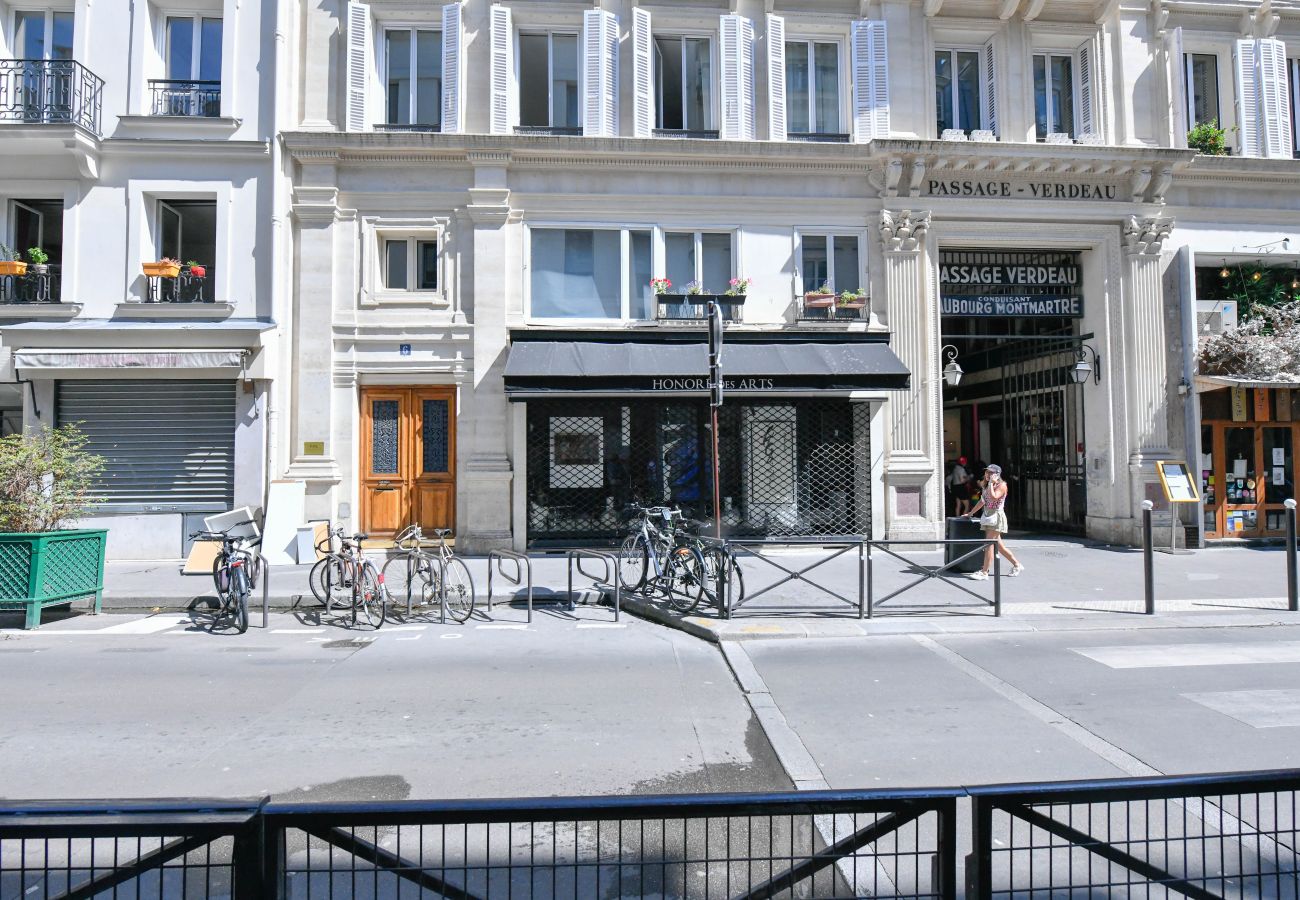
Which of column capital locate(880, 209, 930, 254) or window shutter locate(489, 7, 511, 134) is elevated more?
window shutter locate(489, 7, 511, 134)

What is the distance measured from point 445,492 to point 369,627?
Answer: 4962mm

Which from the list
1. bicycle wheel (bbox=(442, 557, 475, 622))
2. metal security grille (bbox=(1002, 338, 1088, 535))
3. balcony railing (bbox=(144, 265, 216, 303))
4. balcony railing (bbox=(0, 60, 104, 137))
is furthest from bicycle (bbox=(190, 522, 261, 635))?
metal security grille (bbox=(1002, 338, 1088, 535))

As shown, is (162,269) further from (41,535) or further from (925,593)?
(925,593)

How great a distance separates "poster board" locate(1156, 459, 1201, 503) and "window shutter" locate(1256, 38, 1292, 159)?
646cm

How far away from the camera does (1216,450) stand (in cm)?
1444

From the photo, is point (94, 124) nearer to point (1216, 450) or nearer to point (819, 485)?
point (819, 485)

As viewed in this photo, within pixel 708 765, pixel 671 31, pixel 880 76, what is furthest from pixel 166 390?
pixel 880 76

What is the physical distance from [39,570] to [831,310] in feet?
39.3

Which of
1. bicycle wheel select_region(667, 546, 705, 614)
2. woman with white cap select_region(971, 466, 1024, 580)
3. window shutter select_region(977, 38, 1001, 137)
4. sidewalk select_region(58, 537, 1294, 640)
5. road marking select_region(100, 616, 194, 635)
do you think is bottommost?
road marking select_region(100, 616, 194, 635)

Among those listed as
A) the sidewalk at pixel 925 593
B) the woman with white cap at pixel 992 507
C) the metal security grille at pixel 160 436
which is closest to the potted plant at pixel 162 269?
the metal security grille at pixel 160 436

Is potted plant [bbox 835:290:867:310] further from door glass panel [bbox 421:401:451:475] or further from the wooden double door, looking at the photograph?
door glass panel [bbox 421:401:451:475]

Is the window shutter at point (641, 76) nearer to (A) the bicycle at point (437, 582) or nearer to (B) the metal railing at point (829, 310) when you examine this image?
(B) the metal railing at point (829, 310)

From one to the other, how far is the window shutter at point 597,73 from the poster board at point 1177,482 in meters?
11.4

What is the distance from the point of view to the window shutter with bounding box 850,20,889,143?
13961mm
